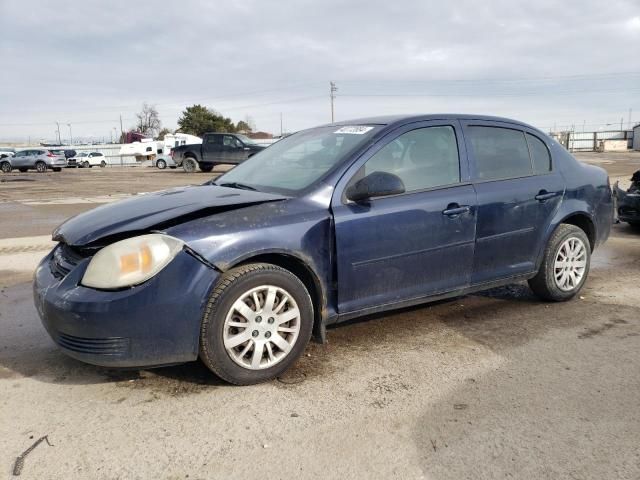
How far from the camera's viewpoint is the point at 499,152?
14.2ft

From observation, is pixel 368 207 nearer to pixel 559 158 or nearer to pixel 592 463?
pixel 592 463

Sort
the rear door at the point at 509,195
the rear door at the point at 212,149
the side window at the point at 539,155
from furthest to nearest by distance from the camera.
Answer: the rear door at the point at 212,149, the side window at the point at 539,155, the rear door at the point at 509,195

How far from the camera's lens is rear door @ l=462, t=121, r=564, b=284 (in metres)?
4.07

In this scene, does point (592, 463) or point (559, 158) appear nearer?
point (592, 463)

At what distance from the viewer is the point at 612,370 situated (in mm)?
3350

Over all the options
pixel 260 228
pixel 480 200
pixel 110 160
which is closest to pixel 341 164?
pixel 260 228

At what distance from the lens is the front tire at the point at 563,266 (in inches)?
179

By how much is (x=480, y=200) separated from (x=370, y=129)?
955 millimetres

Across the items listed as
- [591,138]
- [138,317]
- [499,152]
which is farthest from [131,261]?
[591,138]

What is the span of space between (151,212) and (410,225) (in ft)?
5.38

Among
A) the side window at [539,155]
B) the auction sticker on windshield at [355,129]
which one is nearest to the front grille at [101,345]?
the auction sticker on windshield at [355,129]

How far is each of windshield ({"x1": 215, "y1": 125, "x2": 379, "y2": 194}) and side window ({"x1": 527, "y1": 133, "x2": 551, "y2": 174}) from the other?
154 cm

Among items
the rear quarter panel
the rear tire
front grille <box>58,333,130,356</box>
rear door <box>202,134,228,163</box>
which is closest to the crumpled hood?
front grille <box>58,333,130,356</box>

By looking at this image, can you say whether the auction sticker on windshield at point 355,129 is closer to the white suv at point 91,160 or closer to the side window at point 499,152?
the side window at point 499,152
